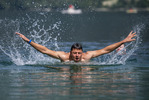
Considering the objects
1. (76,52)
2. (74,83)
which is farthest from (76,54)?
(74,83)

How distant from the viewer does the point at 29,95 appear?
1020cm

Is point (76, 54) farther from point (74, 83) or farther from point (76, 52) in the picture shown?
point (74, 83)

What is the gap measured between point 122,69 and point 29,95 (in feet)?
17.4

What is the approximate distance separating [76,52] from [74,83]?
12.4 feet

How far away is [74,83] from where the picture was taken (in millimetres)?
11656

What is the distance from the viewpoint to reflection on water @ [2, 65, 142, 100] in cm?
1023

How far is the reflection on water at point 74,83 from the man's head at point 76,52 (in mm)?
460

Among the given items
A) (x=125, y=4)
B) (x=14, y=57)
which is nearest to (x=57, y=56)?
(x=14, y=57)

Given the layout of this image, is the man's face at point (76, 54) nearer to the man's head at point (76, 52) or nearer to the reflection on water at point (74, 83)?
the man's head at point (76, 52)

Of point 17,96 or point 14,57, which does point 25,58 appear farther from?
point 17,96

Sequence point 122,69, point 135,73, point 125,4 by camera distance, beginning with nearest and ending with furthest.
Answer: point 135,73 → point 122,69 → point 125,4

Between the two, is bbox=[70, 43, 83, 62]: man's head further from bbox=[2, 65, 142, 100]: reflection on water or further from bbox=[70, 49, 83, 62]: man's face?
bbox=[2, 65, 142, 100]: reflection on water

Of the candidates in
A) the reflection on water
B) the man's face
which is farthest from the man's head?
the reflection on water

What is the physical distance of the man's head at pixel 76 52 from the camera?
15.2m
